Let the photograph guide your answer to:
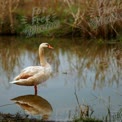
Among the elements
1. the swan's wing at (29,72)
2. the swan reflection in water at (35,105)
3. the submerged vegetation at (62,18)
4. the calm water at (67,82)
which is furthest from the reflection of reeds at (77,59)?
the swan reflection in water at (35,105)

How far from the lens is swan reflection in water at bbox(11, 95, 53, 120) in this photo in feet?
25.4

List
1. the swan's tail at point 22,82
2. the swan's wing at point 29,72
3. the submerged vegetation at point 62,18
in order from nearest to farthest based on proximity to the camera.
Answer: the swan's tail at point 22,82
the swan's wing at point 29,72
the submerged vegetation at point 62,18

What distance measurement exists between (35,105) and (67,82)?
2024 mm

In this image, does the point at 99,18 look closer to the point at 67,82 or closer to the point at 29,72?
the point at 67,82

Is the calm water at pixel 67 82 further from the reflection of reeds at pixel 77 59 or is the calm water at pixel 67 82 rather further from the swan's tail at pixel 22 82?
the swan's tail at pixel 22 82

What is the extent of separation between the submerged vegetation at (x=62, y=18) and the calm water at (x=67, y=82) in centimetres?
178

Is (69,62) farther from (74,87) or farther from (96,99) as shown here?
(96,99)

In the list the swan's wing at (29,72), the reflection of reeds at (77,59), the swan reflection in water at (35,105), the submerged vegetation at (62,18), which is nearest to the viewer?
the swan reflection in water at (35,105)

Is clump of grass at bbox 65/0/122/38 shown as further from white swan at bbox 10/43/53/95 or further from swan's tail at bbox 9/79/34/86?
swan's tail at bbox 9/79/34/86

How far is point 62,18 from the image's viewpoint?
20000 mm

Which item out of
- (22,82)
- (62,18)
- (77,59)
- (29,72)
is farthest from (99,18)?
(22,82)

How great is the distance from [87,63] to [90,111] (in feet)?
16.6

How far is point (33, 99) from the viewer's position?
876 cm

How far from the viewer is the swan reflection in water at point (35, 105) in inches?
305
